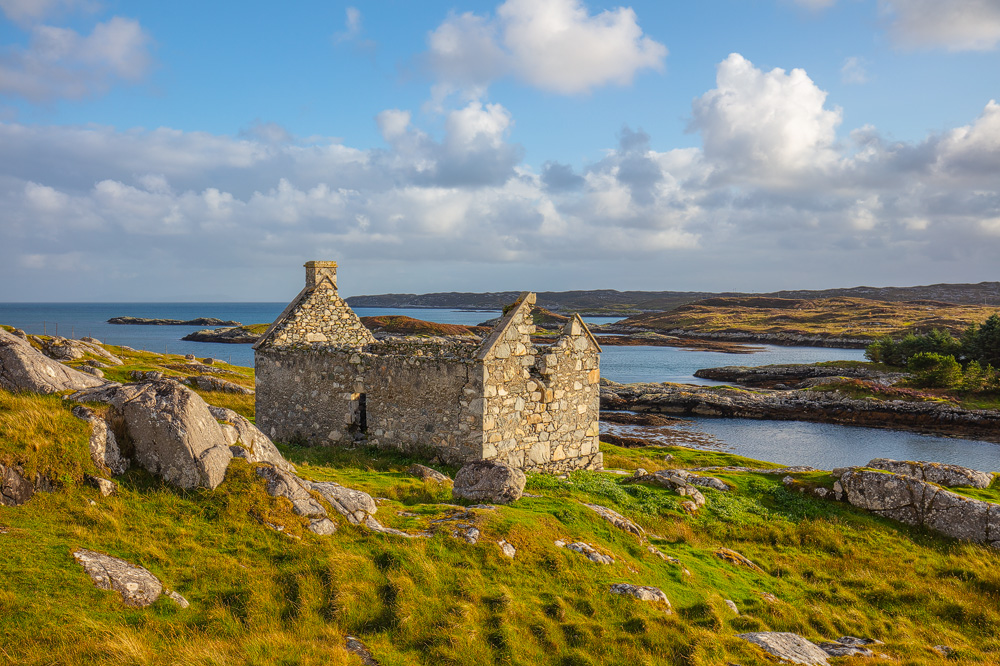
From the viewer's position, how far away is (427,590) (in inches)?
324

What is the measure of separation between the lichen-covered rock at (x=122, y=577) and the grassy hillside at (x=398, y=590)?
14cm

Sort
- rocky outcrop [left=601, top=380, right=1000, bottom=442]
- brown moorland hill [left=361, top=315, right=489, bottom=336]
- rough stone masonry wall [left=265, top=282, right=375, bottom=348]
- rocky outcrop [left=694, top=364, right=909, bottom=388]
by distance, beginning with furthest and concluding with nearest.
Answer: brown moorland hill [left=361, top=315, right=489, bottom=336], rocky outcrop [left=694, top=364, right=909, bottom=388], rocky outcrop [left=601, top=380, right=1000, bottom=442], rough stone masonry wall [left=265, top=282, right=375, bottom=348]

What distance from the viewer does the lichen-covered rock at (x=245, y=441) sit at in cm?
995

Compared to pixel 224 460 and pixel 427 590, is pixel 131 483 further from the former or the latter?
pixel 427 590

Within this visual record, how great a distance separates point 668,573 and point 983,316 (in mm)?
177402

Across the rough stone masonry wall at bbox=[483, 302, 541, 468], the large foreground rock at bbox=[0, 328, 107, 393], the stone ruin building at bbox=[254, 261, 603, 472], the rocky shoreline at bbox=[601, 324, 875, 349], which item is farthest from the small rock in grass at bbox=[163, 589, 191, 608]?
the rocky shoreline at bbox=[601, 324, 875, 349]

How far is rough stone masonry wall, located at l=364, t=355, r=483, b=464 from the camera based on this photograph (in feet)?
53.1

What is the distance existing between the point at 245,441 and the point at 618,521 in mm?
7694

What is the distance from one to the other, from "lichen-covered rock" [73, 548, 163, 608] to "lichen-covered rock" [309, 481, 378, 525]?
2.95m

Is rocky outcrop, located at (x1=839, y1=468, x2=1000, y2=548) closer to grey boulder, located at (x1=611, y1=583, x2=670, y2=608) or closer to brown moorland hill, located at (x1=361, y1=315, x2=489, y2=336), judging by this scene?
grey boulder, located at (x1=611, y1=583, x2=670, y2=608)

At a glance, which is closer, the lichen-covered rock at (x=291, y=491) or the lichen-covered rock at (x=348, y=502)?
the lichen-covered rock at (x=291, y=491)

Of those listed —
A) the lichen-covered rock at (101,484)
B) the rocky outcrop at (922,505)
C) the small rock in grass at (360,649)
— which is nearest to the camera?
the small rock in grass at (360,649)

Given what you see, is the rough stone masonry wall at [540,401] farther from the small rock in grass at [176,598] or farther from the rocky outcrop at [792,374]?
the rocky outcrop at [792,374]

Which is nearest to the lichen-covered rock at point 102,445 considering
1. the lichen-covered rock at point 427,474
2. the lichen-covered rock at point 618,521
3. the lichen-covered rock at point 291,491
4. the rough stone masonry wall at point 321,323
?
the lichen-covered rock at point 291,491
